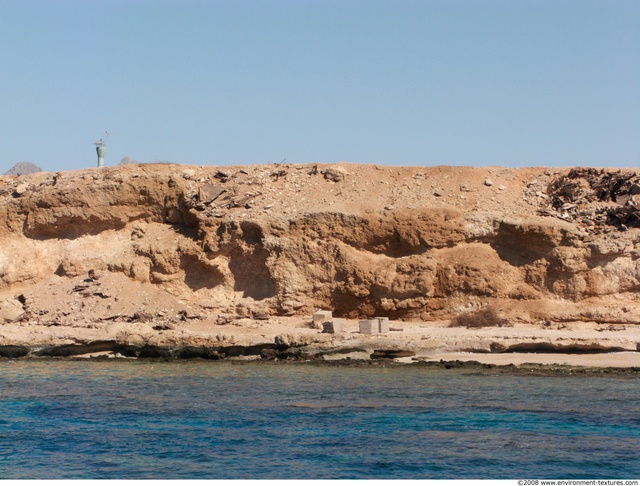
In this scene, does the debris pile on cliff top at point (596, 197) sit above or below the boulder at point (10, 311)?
above

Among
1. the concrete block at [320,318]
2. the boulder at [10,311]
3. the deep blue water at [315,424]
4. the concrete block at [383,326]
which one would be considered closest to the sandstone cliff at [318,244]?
the boulder at [10,311]

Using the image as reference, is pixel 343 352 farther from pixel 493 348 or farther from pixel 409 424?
pixel 409 424

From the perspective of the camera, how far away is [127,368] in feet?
83.5

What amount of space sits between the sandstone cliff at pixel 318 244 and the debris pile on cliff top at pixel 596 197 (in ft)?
0.21

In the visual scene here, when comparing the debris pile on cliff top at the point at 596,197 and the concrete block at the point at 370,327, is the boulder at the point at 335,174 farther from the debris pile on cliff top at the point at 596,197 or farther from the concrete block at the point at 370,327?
the concrete block at the point at 370,327

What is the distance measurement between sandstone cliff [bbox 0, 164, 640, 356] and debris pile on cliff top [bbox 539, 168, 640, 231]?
64mm

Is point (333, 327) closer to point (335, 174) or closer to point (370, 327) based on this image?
point (370, 327)

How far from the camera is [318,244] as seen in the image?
30.6 meters

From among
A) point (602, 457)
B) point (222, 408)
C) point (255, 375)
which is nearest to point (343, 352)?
point (255, 375)

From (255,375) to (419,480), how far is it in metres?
10.6

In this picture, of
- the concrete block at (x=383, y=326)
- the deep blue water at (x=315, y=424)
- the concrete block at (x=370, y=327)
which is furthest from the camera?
the concrete block at (x=383, y=326)

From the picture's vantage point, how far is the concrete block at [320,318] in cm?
2814

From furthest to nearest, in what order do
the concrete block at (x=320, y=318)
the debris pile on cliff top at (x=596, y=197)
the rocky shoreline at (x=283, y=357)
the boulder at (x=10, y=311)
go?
the boulder at (x=10, y=311)
the debris pile on cliff top at (x=596, y=197)
the concrete block at (x=320, y=318)
the rocky shoreline at (x=283, y=357)

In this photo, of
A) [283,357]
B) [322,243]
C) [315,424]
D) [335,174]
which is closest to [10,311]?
[283,357]
